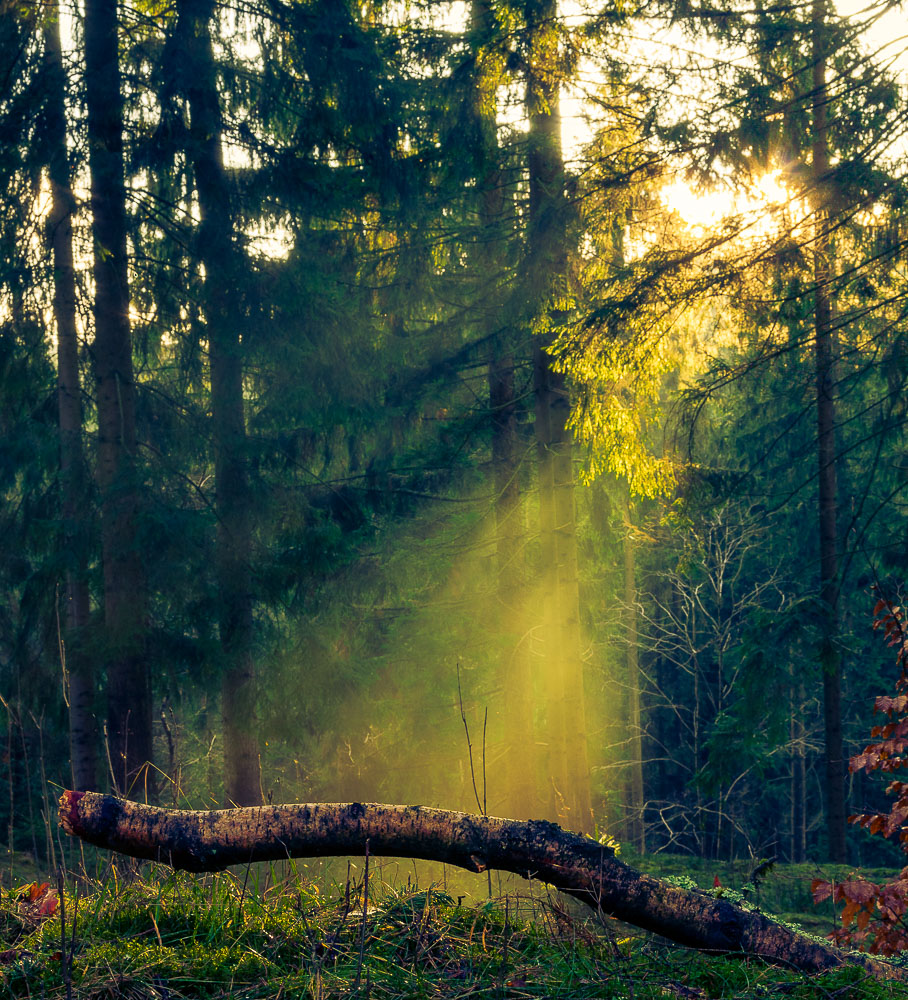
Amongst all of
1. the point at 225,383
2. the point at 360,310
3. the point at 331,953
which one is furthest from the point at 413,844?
the point at 360,310

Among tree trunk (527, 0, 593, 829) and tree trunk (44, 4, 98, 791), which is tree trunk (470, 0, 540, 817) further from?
tree trunk (44, 4, 98, 791)

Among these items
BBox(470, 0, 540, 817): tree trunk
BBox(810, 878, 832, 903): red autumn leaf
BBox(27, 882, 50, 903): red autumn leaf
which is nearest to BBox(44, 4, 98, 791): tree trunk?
BBox(470, 0, 540, 817): tree trunk

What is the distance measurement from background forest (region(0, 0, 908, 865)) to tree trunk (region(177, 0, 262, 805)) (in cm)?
4

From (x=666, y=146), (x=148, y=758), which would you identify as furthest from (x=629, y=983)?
(x=148, y=758)

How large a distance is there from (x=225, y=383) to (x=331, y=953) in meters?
7.50

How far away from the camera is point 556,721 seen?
10.9 m

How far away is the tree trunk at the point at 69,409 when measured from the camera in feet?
26.2

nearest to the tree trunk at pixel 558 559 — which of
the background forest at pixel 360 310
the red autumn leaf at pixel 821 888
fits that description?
the background forest at pixel 360 310

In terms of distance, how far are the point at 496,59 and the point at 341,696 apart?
7084 millimetres

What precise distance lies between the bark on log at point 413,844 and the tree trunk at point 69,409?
5744 mm

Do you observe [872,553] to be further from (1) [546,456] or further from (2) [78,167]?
(2) [78,167]

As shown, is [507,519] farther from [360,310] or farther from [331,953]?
[331,953]

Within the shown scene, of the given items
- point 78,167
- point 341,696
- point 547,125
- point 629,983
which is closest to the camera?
point 629,983

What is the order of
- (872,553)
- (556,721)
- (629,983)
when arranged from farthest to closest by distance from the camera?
(872,553) < (556,721) < (629,983)
